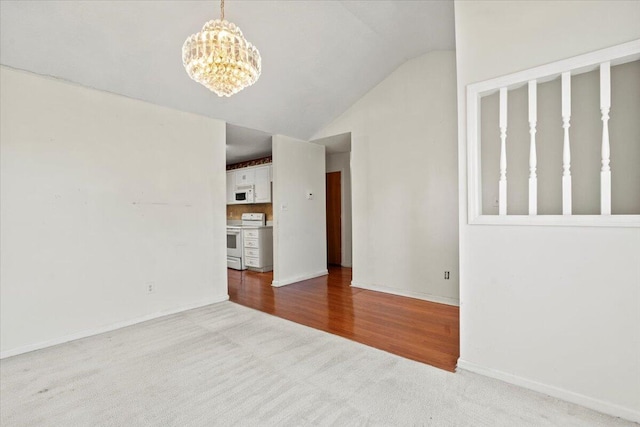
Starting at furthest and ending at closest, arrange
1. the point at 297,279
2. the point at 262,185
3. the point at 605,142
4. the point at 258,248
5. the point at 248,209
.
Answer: the point at 248,209, the point at 262,185, the point at 258,248, the point at 297,279, the point at 605,142

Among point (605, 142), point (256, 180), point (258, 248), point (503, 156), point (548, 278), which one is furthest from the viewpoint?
point (256, 180)

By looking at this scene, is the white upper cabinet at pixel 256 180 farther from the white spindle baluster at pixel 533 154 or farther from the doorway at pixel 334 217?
the white spindle baluster at pixel 533 154

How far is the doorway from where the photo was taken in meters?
6.58

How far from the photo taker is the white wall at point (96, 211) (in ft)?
8.30

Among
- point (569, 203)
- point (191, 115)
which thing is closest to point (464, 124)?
point (569, 203)

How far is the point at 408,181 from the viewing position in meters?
4.08

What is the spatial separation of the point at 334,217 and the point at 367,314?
11.5ft

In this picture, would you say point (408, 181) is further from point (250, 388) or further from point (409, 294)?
point (250, 388)

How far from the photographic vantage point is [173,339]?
109 inches

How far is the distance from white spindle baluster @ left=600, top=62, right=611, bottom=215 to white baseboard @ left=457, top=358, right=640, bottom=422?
3.66ft

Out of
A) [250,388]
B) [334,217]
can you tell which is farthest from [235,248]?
[250,388]

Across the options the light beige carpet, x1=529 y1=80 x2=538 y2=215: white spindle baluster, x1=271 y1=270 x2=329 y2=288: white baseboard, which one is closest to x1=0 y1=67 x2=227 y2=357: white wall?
the light beige carpet

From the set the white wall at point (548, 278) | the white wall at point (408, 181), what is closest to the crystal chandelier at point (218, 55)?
the white wall at point (548, 278)

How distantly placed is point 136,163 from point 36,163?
2.62ft
